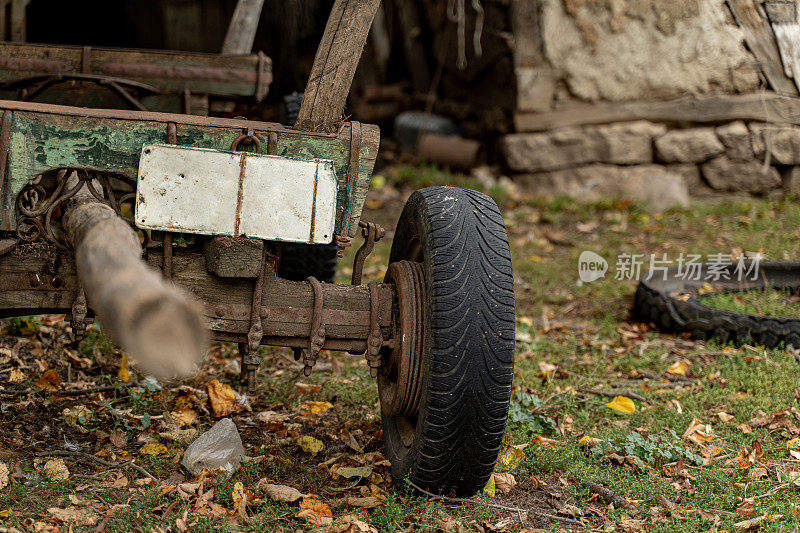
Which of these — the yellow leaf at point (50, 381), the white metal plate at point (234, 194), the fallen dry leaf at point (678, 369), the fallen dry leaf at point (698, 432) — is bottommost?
the fallen dry leaf at point (698, 432)

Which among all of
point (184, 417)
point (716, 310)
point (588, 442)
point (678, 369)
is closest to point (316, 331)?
point (184, 417)

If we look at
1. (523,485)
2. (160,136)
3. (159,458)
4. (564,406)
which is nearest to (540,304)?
(564,406)

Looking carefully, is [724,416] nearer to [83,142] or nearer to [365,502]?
[365,502]

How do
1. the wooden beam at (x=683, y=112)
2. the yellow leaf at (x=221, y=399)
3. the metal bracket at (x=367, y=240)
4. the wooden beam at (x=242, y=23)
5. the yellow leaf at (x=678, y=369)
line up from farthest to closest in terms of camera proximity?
the wooden beam at (x=683, y=112) → the wooden beam at (x=242, y=23) → the yellow leaf at (x=678, y=369) → the yellow leaf at (x=221, y=399) → the metal bracket at (x=367, y=240)

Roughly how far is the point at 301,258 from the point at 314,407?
1.09 m

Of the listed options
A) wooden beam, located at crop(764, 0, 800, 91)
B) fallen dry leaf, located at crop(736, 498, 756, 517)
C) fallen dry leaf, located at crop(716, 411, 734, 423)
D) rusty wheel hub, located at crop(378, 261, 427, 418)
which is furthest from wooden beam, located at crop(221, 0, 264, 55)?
fallen dry leaf, located at crop(736, 498, 756, 517)

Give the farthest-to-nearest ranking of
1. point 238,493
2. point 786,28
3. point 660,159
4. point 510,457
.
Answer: point 660,159, point 786,28, point 510,457, point 238,493

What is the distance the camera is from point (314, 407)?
360 cm

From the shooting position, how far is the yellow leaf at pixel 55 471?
2.75m

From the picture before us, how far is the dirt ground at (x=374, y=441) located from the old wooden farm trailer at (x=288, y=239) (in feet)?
1.19

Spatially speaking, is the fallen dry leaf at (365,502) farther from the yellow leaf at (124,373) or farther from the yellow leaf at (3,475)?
the yellow leaf at (124,373)

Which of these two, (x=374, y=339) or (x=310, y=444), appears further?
(x=310, y=444)

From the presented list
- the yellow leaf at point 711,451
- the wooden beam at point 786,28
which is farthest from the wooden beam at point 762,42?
the yellow leaf at point 711,451

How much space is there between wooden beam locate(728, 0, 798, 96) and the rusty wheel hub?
451 centimetres
